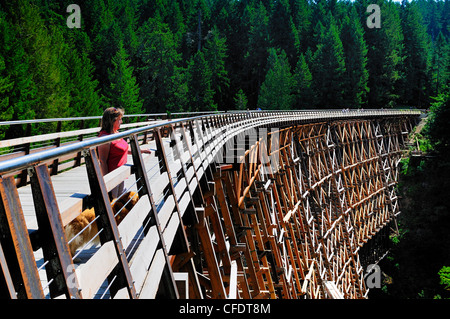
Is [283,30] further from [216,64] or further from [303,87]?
[303,87]

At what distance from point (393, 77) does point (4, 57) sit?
4879 centimetres

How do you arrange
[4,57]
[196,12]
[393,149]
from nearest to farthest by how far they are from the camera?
1. [4,57]
2. [393,149]
3. [196,12]

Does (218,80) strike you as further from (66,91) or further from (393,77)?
(66,91)

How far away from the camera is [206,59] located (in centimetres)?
5444

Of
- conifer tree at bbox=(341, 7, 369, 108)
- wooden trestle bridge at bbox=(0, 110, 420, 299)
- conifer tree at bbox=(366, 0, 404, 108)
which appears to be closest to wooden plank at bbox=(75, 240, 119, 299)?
wooden trestle bridge at bbox=(0, 110, 420, 299)

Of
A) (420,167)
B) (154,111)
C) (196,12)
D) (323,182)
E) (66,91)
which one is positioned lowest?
(420,167)

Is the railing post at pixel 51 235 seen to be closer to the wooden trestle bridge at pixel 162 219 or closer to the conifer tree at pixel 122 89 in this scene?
the wooden trestle bridge at pixel 162 219

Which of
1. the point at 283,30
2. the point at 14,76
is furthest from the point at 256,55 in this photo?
the point at 14,76
